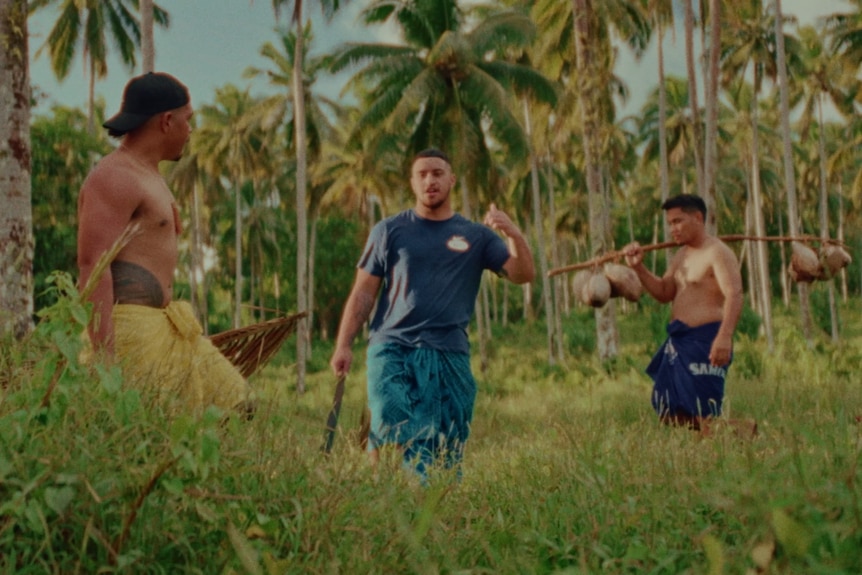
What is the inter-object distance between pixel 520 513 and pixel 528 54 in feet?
87.6

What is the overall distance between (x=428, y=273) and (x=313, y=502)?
2.46 m

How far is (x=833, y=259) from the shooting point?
5.77 metres

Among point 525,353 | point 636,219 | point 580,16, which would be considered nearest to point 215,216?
point 525,353

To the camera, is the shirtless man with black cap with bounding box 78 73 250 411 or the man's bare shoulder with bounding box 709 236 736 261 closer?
the shirtless man with black cap with bounding box 78 73 250 411

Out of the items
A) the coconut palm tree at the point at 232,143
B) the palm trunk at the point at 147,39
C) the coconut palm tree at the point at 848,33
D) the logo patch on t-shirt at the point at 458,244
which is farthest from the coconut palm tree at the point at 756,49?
the logo patch on t-shirt at the point at 458,244

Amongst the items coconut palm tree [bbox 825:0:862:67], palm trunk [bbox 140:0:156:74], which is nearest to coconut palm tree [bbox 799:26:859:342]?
coconut palm tree [bbox 825:0:862:67]

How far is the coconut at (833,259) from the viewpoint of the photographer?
571 cm

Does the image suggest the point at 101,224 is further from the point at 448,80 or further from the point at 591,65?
the point at 448,80

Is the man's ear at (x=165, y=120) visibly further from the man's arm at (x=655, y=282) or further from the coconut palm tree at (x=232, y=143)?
the coconut palm tree at (x=232, y=143)

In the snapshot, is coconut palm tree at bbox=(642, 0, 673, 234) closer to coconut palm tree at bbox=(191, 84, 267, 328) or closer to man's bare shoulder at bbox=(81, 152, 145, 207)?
coconut palm tree at bbox=(191, 84, 267, 328)

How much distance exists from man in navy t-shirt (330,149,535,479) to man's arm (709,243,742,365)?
1449 millimetres

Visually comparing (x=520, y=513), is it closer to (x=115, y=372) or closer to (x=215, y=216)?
(x=115, y=372)

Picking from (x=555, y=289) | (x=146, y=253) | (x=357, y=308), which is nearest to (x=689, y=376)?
(x=357, y=308)

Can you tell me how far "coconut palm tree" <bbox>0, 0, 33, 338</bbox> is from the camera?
671 cm
